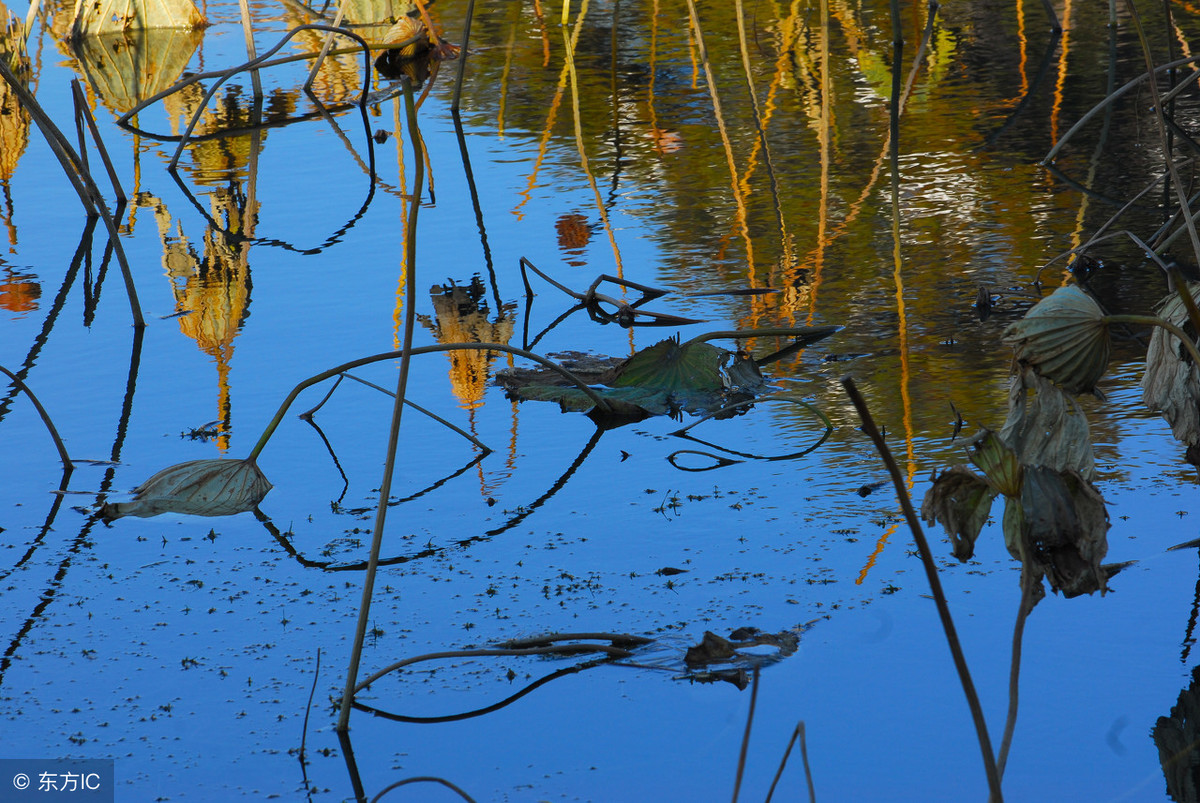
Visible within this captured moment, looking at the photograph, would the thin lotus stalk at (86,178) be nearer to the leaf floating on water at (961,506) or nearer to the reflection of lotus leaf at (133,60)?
the reflection of lotus leaf at (133,60)

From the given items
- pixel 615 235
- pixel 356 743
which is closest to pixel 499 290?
pixel 615 235

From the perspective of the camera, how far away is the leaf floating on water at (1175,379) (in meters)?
1.78

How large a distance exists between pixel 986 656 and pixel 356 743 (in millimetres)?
944

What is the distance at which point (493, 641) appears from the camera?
2.16 m

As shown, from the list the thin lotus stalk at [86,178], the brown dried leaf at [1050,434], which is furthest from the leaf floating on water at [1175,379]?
the thin lotus stalk at [86,178]

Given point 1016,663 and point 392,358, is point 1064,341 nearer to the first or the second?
point 1016,663

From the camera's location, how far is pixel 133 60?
24.9 ft

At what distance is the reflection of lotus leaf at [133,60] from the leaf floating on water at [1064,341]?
5763mm

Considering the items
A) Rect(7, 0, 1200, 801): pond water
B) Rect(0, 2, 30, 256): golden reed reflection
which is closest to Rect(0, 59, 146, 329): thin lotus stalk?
Rect(7, 0, 1200, 801): pond water

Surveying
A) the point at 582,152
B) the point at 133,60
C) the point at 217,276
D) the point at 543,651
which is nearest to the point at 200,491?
the point at 543,651

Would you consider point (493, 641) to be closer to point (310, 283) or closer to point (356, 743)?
point (356, 743)

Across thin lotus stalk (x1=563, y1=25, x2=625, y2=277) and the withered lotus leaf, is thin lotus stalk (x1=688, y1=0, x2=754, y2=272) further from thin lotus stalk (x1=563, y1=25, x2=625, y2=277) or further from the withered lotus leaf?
the withered lotus leaf

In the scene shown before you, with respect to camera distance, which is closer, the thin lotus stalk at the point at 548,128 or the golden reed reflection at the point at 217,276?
the golden reed reflection at the point at 217,276

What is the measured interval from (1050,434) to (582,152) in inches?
164
